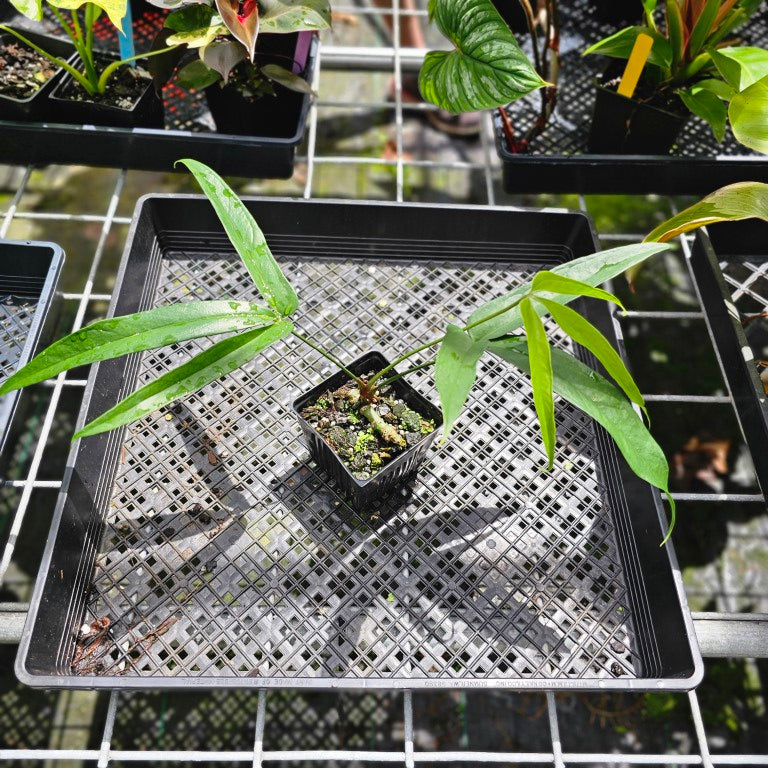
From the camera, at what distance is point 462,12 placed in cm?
88

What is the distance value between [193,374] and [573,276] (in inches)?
14.9

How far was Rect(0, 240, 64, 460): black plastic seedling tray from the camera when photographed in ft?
2.90

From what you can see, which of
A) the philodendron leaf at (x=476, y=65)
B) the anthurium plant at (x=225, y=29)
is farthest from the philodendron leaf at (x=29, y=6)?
the philodendron leaf at (x=476, y=65)

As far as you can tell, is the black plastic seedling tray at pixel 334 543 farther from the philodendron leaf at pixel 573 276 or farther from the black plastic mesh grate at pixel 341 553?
the philodendron leaf at pixel 573 276

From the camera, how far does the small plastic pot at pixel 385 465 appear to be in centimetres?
76

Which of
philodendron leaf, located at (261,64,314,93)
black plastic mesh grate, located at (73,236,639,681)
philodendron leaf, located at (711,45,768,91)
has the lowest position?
black plastic mesh grate, located at (73,236,639,681)

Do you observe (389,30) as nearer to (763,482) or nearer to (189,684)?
(763,482)

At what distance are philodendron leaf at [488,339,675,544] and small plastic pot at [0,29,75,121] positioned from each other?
84 cm

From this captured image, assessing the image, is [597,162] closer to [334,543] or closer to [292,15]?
[292,15]

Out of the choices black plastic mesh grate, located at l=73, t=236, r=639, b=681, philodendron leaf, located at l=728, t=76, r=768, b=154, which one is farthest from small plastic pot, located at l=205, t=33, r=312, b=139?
philodendron leaf, located at l=728, t=76, r=768, b=154

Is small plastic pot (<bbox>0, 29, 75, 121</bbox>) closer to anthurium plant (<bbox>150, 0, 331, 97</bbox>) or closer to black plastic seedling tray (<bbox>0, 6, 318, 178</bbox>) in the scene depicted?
black plastic seedling tray (<bbox>0, 6, 318, 178</bbox>)

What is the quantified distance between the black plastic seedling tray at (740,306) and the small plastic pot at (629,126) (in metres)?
0.16

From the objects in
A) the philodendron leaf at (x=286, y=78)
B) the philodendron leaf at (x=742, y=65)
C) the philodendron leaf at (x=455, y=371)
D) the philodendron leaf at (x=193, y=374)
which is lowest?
the philodendron leaf at (x=193, y=374)

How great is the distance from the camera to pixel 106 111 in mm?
1052
